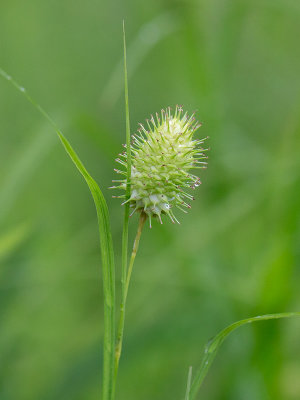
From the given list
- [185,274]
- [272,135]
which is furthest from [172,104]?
[185,274]

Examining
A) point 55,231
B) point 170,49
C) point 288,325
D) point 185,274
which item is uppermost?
point 170,49

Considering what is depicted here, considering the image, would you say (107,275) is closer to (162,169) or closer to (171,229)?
(162,169)

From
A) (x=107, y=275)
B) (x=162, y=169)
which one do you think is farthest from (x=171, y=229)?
(x=107, y=275)

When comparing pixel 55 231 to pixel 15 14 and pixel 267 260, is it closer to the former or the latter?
pixel 267 260

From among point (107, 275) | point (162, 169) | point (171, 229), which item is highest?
point (171, 229)

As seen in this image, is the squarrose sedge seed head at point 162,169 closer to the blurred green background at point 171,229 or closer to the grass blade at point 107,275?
the grass blade at point 107,275

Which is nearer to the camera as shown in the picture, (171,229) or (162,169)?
(162,169)

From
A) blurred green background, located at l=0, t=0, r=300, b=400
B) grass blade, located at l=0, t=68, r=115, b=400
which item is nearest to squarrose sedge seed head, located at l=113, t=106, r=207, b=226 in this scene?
grass blade, located at l=0, t=68, r=115, b=400

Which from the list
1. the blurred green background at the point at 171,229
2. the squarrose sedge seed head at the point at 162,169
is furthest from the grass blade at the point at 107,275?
the blurred green background at the point at 171,229
